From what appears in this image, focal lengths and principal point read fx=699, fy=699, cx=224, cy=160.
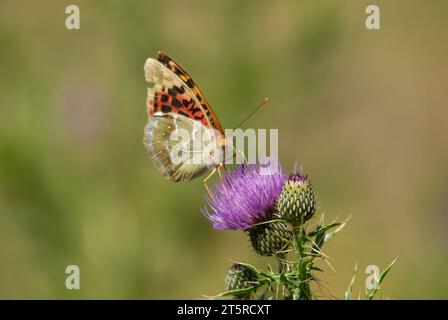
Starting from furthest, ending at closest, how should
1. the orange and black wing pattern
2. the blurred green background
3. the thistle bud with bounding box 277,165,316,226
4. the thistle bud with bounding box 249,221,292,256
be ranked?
the blurred green background
the orange and black wing pattern
the thistle bud with bounding box 249,221,292,256
the thistle bud with bounding box 277,165,316,226

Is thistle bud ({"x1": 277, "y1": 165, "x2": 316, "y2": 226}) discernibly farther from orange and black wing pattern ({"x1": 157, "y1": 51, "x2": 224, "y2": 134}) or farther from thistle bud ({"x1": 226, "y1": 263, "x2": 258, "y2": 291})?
orange and black wing pattern ({"x1": 157, "y1": 51, "x2": 224, "y2": 134})

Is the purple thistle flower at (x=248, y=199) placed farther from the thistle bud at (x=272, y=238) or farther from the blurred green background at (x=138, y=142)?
the blurred green background at (x=138, y=142)

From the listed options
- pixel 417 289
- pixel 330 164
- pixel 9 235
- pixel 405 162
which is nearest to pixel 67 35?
pixel 9 235

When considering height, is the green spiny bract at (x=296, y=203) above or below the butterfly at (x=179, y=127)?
below

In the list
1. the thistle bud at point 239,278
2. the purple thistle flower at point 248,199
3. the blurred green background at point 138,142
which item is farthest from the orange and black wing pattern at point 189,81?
the blurred green background at point 138,142

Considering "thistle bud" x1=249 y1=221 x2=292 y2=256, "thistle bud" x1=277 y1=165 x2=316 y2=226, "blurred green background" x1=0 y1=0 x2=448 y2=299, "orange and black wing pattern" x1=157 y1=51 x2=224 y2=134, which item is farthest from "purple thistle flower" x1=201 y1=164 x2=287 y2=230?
"blurred green background" x1=0 y1=0 x2=448 y2=299

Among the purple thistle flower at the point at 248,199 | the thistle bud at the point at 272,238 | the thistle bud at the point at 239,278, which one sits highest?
the purple thistle flower at the point at 248,199

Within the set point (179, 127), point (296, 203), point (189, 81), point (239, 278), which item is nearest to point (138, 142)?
point (179, 127)
